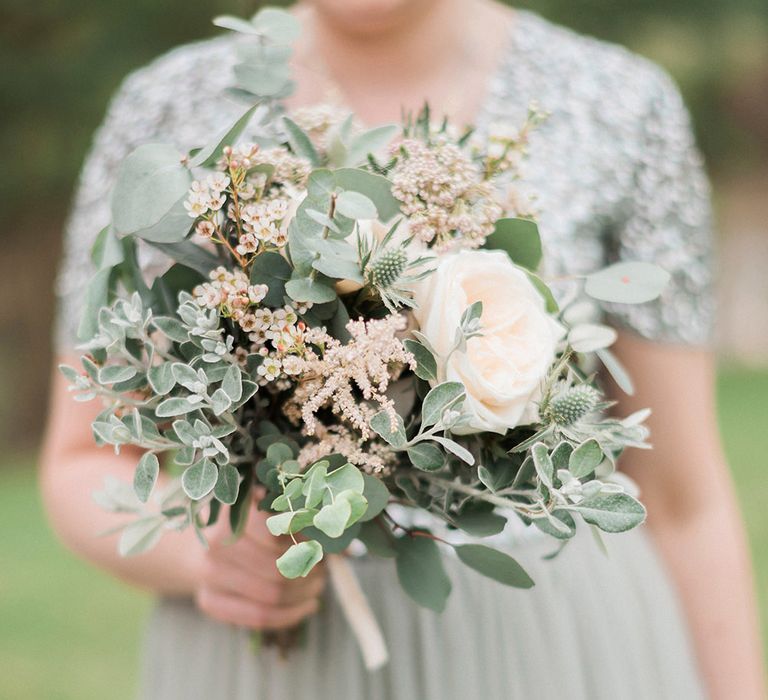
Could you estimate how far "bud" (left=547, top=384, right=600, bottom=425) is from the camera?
37.5 inches

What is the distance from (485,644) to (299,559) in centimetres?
64

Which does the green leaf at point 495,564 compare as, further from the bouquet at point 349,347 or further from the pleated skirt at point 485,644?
the pleated skirt at point 485,644

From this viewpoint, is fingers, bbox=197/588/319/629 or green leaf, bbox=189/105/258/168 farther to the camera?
fingers, bbox=197/588/319/629

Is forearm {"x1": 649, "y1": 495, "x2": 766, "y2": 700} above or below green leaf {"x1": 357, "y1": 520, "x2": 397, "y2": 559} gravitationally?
below

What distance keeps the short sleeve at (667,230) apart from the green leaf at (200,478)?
2.68 ft

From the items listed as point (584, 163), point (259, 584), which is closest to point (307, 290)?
point (259, 584)

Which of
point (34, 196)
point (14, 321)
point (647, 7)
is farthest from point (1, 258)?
point (647, 7)

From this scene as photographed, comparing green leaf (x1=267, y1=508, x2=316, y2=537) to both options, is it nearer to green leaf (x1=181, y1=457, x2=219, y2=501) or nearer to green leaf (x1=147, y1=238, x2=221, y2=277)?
green leaf (x1=181, y1=457, x2=219, y2=501)

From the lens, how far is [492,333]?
3.21ft

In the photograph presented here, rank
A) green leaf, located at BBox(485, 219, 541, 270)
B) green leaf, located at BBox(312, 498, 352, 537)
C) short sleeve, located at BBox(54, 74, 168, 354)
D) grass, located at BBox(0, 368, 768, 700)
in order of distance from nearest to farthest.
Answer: green leaf, located at BBox(312, 498, 352, 537) → green leaf, located at BBox(485, 219, 541, 270) → short sleeve, located at BBox(54, 74, 168, 354) → grass, located at BBox(0, 368, 768, 700)

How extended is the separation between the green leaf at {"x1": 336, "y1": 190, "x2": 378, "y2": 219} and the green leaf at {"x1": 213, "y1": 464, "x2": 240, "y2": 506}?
10.6 inches

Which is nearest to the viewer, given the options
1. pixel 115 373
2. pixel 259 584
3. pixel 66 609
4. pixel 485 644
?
pixel 115 373

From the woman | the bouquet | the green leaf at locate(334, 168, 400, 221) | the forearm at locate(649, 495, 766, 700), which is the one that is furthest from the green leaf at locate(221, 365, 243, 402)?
the forearm at locate(649, 495, 766, 700)

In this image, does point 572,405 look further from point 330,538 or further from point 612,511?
point 330,538
